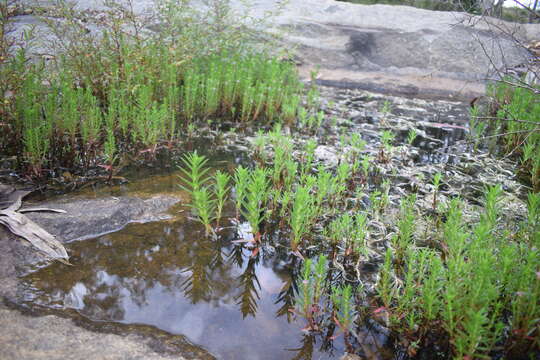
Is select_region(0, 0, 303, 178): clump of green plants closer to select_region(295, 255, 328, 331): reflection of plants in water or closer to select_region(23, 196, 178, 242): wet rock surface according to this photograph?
select_region(23, 196, 178, 242): wet rock surface

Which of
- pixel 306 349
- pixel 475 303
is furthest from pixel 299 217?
pixel 475 303

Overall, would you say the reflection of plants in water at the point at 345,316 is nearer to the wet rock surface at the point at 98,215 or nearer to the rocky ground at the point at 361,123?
the rocky ground at the point at 361,123

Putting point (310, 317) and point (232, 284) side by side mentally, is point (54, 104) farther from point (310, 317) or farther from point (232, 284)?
point (310, 317)

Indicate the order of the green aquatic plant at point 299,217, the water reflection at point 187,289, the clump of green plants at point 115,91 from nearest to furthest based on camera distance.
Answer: the water reflection at point 187,289, the green aquatic plant at point 299,217, the clump of green plants at point 115,91

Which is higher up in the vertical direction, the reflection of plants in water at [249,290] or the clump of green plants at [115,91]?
the clump of green plants at [115,91]

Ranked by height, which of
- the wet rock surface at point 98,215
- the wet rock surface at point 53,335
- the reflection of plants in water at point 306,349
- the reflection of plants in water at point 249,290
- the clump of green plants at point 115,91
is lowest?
the reflection of plants in water at point 249,290

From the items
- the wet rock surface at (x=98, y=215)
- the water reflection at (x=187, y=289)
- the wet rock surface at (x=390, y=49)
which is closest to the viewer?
the water reflection at (x=187, y=289)

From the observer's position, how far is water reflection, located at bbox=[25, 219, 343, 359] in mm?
1960

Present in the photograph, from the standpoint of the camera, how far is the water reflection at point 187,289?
1960 mm

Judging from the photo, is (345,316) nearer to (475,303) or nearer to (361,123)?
(475,303)

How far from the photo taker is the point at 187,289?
88.8 inches

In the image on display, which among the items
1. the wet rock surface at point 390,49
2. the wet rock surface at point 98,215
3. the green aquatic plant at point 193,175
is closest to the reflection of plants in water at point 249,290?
the green aquatic plant at point 193,175

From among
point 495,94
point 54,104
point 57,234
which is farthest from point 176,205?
point 495,94

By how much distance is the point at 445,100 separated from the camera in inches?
302
